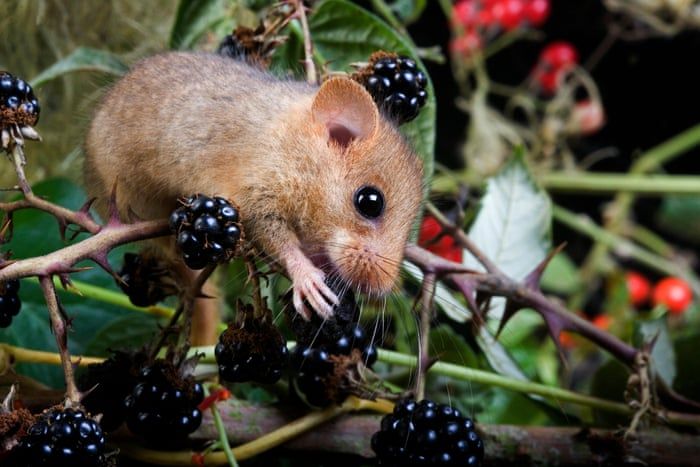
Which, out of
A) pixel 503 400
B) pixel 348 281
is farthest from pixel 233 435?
pixel 503 400

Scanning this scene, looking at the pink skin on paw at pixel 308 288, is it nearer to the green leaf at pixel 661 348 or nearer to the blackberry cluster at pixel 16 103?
the blackberry cluster at pixel 16 103

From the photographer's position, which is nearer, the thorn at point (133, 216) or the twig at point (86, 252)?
the twig at point (86, 252)

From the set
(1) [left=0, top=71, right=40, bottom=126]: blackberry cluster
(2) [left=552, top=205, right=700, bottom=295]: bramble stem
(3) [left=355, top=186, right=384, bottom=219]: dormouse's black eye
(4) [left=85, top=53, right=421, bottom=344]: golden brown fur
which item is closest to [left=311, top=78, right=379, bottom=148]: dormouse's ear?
(4) [left=85, top=53, right=421, bottom=344]: golden brown fur

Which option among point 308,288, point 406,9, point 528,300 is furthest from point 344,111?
point 406,9

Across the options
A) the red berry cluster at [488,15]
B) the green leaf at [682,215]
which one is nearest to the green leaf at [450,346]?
the red berry cluster at [488,15]

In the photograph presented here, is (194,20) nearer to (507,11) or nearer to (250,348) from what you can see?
(250,348)
